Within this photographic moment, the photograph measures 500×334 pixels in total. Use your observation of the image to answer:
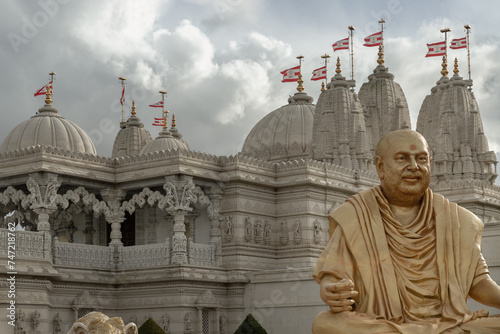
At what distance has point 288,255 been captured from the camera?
34781 mm

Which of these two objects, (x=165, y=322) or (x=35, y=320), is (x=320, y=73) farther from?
(x=35, y=320)

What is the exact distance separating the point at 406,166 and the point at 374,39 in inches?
1405

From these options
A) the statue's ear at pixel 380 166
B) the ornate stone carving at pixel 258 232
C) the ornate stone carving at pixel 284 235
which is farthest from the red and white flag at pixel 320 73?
the statue's ear at pixel 380 166

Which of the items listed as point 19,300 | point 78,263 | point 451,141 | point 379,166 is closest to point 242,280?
point 78,263

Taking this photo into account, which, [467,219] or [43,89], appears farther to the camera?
[43,89]

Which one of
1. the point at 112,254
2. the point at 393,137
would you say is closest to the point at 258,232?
the point at 112,254

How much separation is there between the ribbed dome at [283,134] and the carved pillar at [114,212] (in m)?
9.74

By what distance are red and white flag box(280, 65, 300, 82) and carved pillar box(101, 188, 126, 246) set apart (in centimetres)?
1262

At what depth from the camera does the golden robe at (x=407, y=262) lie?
8.47m

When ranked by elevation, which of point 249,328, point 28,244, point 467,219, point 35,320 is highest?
point 28,244

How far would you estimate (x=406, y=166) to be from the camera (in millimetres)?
8633

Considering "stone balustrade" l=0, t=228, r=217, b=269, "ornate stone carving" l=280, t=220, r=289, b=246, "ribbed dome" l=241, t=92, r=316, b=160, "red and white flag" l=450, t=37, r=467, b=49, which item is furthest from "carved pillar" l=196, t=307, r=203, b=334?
"red and white flag" l=450, t=37, r=467, b=49

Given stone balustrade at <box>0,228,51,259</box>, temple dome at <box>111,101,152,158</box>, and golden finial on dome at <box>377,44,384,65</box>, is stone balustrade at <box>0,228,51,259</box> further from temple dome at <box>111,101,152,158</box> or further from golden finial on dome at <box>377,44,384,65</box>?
golden finial on dome at <box>377,44,384,65</box>

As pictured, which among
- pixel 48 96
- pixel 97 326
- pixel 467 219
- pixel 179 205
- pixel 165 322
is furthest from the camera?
pixel 48 96
